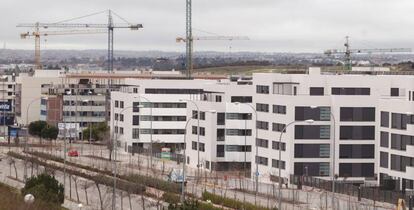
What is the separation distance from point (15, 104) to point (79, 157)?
45.4m

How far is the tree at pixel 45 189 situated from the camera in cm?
3716

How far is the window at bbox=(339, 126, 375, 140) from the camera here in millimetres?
53031

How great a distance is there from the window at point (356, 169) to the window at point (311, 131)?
176cm

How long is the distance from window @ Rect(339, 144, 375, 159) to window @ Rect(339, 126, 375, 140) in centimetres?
42

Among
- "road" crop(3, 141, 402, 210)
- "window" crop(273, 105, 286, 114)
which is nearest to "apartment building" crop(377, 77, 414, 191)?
"road" crop(3, 141, 402, 210)

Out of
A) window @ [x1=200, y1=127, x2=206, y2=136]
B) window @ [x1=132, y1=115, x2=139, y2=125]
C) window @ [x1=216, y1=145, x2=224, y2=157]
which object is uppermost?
window @ [x1=200, y1=127, x2=206, y2=136]

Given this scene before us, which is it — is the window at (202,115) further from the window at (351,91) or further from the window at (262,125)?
the window at (351,91)

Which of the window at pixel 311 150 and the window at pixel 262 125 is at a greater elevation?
the window at pixel 262 125

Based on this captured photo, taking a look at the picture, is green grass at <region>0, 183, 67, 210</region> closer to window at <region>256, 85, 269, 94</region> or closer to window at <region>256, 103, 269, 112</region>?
window at <region>256, 103, 269, 112</region>

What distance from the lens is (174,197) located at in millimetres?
43625

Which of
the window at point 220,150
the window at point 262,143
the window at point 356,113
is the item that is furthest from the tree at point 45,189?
the window at point 220,150

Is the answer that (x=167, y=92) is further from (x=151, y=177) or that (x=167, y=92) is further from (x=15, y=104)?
(x=15, y=104)

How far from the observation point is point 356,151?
53.0m

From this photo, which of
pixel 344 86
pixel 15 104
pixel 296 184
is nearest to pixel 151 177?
pixel 296 184
